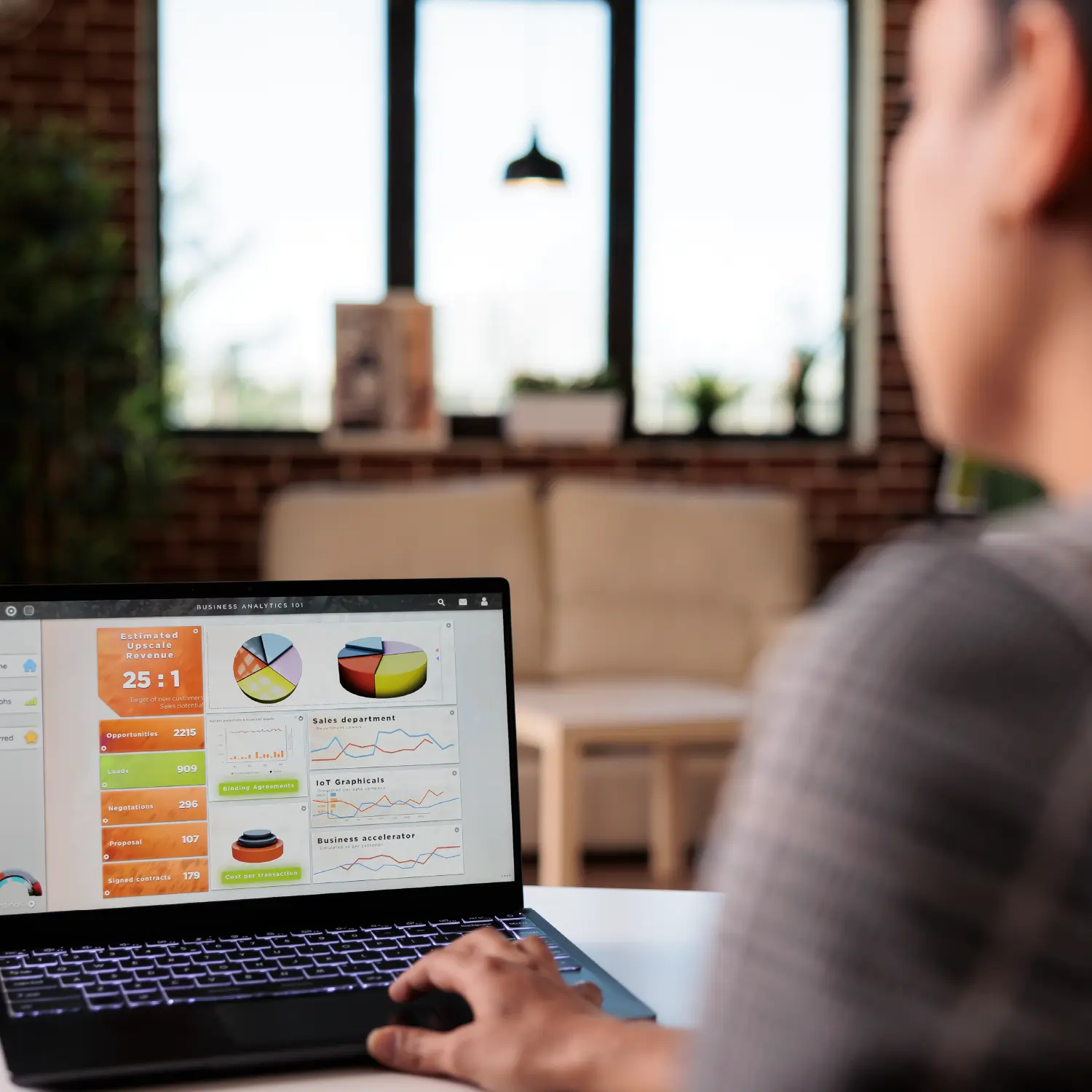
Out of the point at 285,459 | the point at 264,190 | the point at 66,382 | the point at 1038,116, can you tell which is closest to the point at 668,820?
the point at 285,459

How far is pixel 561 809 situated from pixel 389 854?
213 cm

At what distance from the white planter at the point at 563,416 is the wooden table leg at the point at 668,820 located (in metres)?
1.21

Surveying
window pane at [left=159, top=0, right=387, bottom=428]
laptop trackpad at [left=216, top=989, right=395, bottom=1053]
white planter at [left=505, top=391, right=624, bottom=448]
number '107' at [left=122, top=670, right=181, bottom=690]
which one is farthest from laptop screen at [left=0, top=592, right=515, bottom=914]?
window pane at [left=159, top=0, right=387, bottom=428]

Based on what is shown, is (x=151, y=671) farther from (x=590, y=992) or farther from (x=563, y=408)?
(x=563, y=408)

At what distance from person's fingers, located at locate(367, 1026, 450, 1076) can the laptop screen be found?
0.78 ft

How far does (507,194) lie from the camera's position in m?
4.61

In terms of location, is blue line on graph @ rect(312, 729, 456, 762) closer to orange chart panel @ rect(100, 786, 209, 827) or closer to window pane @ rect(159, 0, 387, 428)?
orange chart panel @ rect(100, 786, 209, 827)

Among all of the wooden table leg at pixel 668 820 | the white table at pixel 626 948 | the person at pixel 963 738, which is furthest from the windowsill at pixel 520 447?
the person at pixel 963 738

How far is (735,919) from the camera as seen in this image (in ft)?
1.28

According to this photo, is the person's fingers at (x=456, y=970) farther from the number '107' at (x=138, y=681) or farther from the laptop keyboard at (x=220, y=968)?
the number '107' at (x=138, y=681)

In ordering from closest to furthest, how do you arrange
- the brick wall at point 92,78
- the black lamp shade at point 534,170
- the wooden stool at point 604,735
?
the wooden stool at point 604,735 → the black lamp shade at point 534,170 → the brick wall at point 92,78

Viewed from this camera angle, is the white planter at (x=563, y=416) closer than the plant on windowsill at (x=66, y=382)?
No

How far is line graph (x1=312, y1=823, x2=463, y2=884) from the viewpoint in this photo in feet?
3.34

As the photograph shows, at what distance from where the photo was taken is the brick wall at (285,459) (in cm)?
429
